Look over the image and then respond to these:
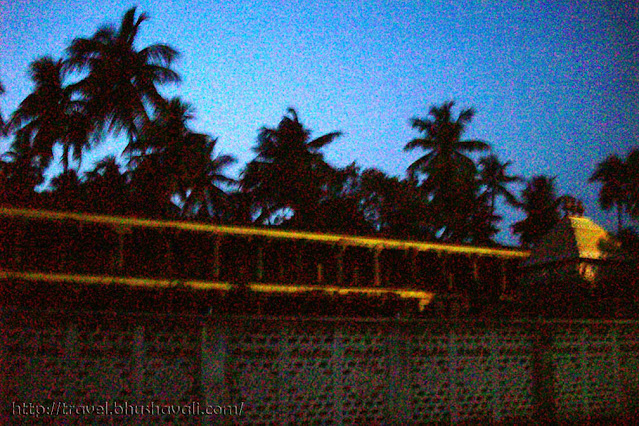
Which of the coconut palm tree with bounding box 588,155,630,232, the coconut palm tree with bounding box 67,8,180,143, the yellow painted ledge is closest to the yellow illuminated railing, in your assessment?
the yellow painted ledge

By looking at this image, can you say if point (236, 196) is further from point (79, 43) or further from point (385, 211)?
point (79, 43)

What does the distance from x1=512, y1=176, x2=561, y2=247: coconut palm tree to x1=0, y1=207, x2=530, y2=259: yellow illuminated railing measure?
79.9 feet

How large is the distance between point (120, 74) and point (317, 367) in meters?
23.6

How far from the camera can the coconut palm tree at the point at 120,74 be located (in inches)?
1141

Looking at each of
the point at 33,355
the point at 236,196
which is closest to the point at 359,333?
the point at 33,355

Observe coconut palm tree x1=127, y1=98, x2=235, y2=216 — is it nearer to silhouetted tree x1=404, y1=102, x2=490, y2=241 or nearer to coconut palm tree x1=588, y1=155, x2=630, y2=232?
silhouetted tree x1=404, y1=102, x2=490, y2=241

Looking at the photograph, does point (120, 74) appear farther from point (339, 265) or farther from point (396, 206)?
point (396, 206)

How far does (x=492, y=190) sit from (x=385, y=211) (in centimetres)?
1135

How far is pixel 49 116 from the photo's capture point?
105 ft

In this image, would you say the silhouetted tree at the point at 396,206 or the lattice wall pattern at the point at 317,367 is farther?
the silhouetted tree at the point at 396,206

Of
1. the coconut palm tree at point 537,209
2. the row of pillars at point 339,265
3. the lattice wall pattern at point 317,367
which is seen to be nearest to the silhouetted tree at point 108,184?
the row of pillars at point 339,265

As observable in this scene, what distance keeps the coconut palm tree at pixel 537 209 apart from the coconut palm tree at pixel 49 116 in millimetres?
34055

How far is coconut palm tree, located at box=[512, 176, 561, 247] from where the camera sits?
5125 centimetres

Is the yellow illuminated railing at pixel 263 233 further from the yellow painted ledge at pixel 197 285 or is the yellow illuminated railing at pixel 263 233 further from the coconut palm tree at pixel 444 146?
the coconut palm tree at pixel 444 146
